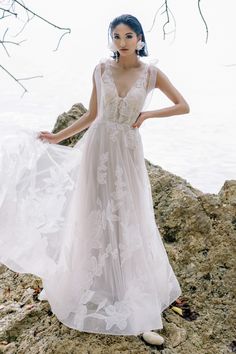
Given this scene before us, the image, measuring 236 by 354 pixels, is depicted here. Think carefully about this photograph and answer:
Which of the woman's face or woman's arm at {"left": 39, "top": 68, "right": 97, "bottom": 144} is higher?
the woman's face

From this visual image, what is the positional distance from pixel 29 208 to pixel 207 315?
3.54 feet

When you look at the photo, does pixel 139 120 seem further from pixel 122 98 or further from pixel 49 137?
pixel 49 137

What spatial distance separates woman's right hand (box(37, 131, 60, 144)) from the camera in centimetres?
249

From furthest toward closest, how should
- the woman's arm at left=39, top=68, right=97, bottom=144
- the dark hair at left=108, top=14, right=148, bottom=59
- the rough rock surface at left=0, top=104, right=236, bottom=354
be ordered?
the woman's arm at left=39, top=68, right=97, bottom=144 → the dark hair at left=108, top=14, right=148, bottom=59 → the rough rock surface at left=0, top=104, right=236, bottom=354

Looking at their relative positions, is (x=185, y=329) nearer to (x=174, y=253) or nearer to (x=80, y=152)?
(x=174, y=253)

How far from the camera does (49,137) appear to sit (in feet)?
8.20

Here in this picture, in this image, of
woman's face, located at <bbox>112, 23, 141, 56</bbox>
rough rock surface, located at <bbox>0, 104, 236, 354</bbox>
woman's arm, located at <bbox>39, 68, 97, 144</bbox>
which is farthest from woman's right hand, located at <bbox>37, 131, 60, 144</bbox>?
rough rock surface, located at <bbox>0, 104, 236, 354</bbox>

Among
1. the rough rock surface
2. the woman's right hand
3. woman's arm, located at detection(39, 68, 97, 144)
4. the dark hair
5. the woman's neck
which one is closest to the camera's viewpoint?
the rough rock surface

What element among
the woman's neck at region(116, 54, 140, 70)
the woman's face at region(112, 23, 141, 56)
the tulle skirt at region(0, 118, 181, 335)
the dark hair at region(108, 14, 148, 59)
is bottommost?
the tulle skirt at region(0, 118, 181, 335)

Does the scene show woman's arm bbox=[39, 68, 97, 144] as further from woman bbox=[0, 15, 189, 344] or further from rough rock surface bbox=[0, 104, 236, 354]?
rough rock surface bbox=[0, 104, 236, 354]

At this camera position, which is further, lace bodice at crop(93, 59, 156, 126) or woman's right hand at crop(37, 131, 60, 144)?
woman's right hand at crop(37, 131, 60, 144)

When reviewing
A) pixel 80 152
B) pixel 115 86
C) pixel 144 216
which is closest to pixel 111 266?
pixel 144 216

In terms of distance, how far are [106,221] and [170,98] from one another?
691mm

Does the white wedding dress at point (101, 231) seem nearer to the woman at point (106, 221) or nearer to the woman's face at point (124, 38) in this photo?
the woman at point (106, 221)
